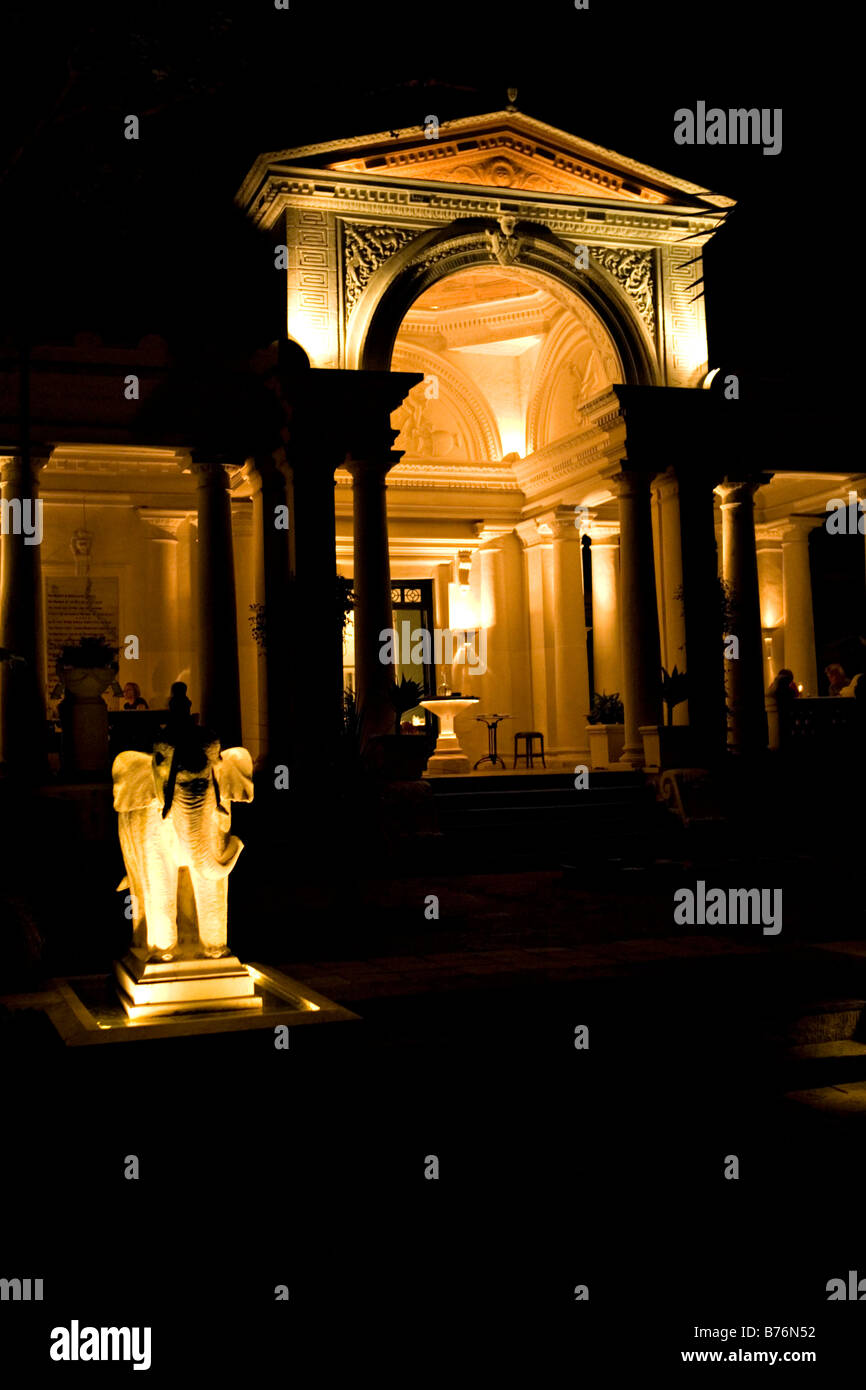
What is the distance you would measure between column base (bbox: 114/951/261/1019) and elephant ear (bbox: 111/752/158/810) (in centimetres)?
87

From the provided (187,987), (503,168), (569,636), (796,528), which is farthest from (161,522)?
(187,987)

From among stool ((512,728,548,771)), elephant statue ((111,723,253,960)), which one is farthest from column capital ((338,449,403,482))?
elephant statue ((111,723,253,960))

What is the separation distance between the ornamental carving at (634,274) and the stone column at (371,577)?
15.7 ft

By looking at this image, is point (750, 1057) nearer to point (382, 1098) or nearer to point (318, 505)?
point (382, 1098)

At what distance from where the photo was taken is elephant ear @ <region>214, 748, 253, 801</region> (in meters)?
7.15

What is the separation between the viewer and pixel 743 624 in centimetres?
1975

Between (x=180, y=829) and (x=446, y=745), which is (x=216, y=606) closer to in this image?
(x=446, y=745)

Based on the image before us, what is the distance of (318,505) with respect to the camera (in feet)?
57.0

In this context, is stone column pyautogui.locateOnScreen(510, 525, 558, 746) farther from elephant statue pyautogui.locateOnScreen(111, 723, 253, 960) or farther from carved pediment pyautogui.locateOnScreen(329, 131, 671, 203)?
elephant statue pyautogui.locateOnScreen(111, 723, 253, 960)

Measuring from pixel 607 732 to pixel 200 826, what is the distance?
15009 mm

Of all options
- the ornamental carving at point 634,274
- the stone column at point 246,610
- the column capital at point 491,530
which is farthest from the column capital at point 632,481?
the stone column at point 246,610

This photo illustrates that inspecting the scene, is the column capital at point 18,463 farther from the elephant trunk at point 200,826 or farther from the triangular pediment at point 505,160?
the elephant trunk at point 200,826

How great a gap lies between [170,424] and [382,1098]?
43.2ft
